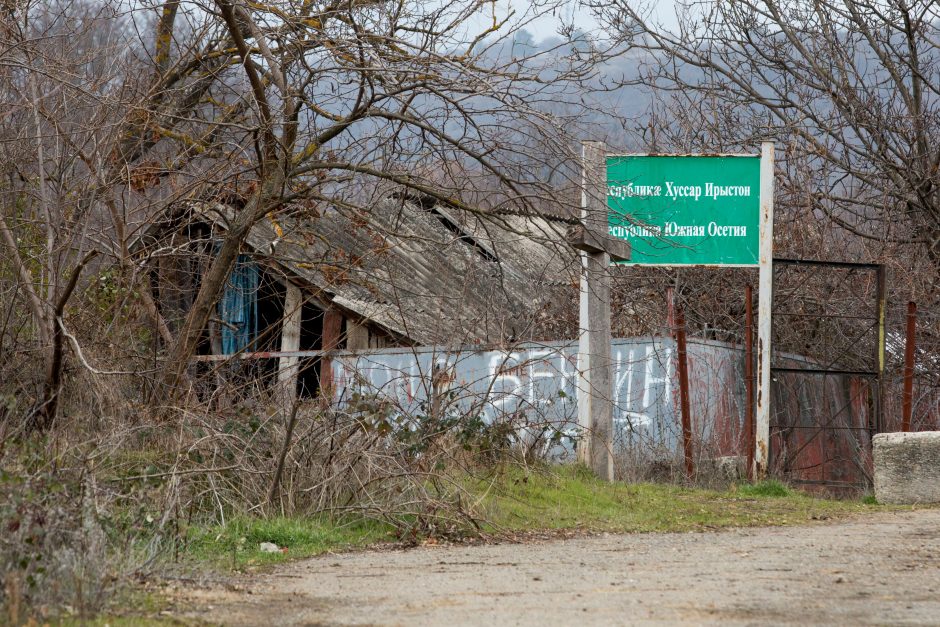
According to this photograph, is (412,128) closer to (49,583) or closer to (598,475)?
(598,475)

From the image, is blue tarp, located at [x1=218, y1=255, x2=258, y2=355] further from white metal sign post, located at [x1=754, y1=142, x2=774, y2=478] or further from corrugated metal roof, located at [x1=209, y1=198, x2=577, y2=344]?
white metal sign post, located at [x1=754, y1=142, x2=774, y2=478]

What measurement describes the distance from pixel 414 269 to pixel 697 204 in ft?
23.1

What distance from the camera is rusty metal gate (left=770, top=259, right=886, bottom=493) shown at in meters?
13.5

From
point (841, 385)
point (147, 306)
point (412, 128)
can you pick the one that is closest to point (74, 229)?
point (147, 306)

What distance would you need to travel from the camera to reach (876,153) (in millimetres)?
17453

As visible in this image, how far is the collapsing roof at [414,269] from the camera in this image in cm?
1175

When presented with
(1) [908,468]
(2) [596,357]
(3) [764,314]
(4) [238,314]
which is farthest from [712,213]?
(4) [238,314]

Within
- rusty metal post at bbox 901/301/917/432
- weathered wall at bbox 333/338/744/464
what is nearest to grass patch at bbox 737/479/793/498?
weathered wall at bbox 333/338/744/464

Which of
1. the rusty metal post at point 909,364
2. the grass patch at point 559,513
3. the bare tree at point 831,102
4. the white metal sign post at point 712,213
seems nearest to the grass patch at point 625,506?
the grass patch at point 559,513

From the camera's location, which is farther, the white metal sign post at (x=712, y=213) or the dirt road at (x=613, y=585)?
the white metal sign post at (x=712, y=213)

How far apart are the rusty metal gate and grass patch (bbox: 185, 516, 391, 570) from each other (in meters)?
6.36

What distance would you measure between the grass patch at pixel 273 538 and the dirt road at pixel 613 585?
32 cm

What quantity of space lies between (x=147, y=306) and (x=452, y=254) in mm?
8390

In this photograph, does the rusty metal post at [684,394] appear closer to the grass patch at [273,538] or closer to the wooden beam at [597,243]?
the wooden beam at [597,243]
